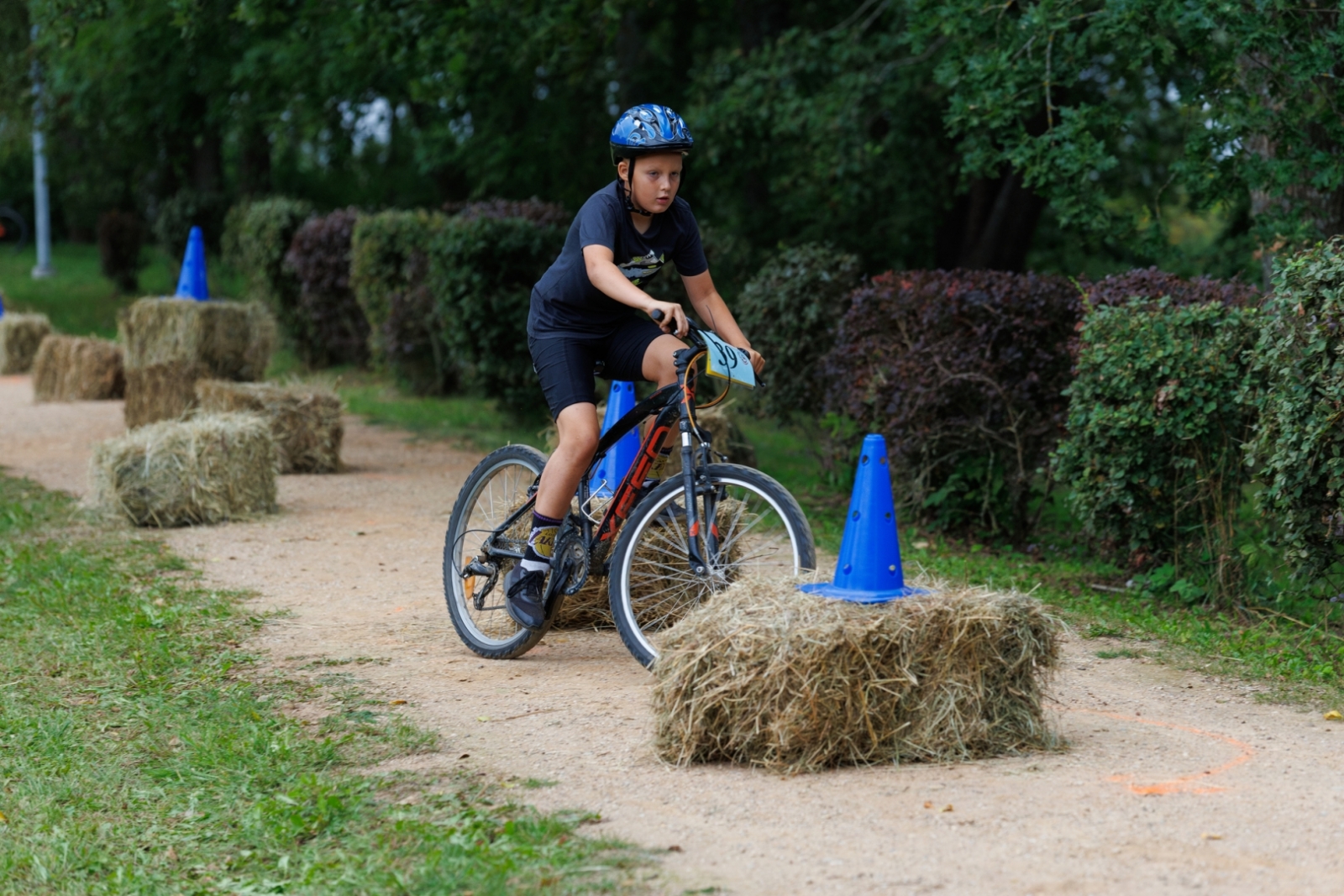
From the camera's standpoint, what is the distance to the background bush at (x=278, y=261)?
18.9 metres

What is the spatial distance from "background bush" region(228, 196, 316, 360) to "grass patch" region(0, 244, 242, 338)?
2798 mm

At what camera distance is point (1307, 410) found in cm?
555

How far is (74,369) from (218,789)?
40.7 feet

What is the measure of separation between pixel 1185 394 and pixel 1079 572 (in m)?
1.42

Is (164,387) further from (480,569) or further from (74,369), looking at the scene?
(480,569)

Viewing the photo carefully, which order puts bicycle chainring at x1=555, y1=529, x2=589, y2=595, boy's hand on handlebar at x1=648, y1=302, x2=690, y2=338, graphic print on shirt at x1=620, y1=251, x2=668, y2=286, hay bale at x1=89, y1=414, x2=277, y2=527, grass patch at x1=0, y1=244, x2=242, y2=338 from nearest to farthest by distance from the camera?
boy's hand on handlebar at x1=648, y1=302, x2=690, y2=338, graphic print on shirt at x1=620, y1=251, x2=668, y2=286, bicycle chainring at x1=555, y1=529, x2=589, y2=595, hay bale at x1=89, y1=414, x2=277, y2=527, grass patch at x1=0, y1=244, x2=242, y2=338

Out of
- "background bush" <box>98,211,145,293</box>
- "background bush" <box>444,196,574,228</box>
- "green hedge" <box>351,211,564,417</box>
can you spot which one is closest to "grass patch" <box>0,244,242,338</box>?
"background bush" <box>98,211,145,293</box>

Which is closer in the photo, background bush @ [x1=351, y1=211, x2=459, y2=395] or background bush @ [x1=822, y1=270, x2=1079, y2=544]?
background bush @ [x1=822, y1=270, x2=1079, y2=544]

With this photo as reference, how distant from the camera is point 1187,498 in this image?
6.52 m

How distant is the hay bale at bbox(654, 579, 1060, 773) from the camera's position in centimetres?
397

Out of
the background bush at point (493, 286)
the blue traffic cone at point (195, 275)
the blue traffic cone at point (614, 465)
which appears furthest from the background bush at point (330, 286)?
the blue traffic cone at point (614, 465)

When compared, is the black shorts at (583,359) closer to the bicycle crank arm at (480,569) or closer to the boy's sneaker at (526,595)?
the boy's sneaker at (526,595)

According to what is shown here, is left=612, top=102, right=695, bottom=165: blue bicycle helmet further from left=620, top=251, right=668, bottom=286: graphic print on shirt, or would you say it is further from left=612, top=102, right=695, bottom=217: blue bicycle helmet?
left=620, top=251, right=668, bottom=286: graphic print on shirt

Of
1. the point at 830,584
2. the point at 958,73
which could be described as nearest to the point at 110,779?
the point at 830,584
